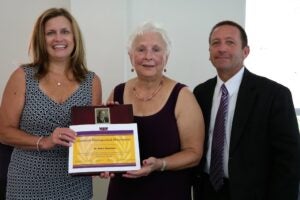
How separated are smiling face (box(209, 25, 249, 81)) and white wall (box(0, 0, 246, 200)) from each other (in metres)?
0.97

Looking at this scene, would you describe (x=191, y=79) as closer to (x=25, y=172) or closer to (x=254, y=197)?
(x=254, y=197)

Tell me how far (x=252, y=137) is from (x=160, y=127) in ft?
1.54

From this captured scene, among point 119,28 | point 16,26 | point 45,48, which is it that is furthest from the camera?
point 16,26

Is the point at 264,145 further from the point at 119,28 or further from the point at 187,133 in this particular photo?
the point at 119,28

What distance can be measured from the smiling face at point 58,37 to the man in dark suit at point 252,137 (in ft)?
2.58

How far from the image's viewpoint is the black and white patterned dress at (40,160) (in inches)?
62.5

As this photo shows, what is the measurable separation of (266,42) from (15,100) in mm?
2331

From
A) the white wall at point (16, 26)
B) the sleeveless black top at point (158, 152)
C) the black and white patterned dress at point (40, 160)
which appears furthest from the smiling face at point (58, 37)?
the white wall at point (16, 26)

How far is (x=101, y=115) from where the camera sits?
5.05ft

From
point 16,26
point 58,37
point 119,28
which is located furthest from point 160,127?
point 16,26

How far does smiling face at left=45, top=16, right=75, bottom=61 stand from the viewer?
163cm

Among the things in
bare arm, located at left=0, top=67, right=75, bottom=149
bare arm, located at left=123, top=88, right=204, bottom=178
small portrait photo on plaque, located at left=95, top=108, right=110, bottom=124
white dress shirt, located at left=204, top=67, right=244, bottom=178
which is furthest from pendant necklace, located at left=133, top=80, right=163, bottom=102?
bare arm, located at left=0, top=67, right=75, bottom=149

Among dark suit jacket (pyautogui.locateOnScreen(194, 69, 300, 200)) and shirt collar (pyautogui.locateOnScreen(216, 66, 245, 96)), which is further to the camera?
shirt collar (pyautogui.locateOnScreen(216, 66, 245, 96))

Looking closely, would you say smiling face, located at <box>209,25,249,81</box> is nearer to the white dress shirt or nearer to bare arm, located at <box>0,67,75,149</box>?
the white dress shirt
